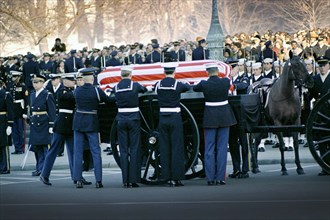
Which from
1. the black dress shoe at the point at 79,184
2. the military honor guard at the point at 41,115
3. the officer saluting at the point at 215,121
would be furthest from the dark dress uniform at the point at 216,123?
the military honor guard at the point at 41,115

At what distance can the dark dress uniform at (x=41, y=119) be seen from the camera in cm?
2362

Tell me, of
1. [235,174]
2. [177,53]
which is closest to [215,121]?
[235,174]

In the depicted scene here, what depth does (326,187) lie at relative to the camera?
19.0 meters

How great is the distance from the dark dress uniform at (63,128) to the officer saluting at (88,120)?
48 centimetres

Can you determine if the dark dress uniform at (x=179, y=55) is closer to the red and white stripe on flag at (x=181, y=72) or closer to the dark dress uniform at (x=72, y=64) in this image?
the dark dress uniform at (x=72, y=64)

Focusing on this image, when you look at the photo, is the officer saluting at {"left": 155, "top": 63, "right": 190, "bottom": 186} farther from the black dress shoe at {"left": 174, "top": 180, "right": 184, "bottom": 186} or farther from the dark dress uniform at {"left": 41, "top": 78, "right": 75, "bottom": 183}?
the dark dress uniform at {"left": 41, "top": 78, "right": 75, "bottom": 183}

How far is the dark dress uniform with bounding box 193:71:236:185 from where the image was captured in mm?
20188

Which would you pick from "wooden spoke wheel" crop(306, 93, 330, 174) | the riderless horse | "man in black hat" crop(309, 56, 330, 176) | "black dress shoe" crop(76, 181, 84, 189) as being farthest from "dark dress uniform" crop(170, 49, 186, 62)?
"wooden spoke wheel" crop(306, 93, 330, 174)

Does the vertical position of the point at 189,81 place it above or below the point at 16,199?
above

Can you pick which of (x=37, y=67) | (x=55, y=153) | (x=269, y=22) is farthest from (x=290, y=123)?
(x=269, y=22)

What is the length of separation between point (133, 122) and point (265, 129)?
2536 mm

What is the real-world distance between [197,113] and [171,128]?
0.65 meters

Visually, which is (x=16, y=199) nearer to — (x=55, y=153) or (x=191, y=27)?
(x=55, y=153)

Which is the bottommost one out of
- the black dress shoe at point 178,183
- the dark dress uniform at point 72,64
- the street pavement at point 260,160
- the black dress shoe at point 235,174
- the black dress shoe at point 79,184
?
the street pavement at point 260,160
